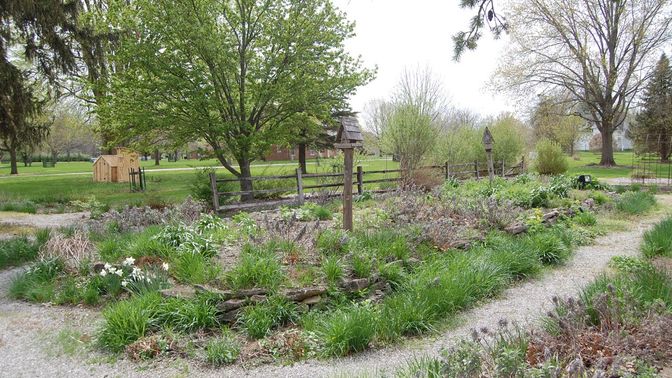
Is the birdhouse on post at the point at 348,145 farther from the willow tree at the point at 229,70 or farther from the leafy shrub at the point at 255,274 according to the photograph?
the willow tree at the point at 229,70

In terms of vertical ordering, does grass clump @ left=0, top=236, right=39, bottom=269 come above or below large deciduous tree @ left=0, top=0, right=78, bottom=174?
below

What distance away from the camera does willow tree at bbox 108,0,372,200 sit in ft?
37.1

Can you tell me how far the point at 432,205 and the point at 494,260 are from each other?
131 inches

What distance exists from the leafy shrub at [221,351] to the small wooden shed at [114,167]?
69.2ft

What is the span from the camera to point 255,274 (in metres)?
4.43

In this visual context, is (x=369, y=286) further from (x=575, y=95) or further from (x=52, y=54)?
(x=575, y=95)

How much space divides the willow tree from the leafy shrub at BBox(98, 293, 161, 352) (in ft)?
26.7

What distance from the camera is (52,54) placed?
13023mm

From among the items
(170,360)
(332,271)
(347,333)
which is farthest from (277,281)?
(170,360)

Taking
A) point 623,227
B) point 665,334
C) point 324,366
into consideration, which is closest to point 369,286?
point 324,366

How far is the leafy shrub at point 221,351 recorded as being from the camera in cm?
349

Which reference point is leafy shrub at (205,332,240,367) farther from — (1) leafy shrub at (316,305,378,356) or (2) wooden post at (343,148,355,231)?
(2) wooden post at (343,148,355,231)

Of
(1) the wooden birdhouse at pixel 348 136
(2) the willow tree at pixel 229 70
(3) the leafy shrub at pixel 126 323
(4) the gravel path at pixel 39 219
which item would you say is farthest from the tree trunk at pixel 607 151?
(3) the leafy shrub at pixel 126 323

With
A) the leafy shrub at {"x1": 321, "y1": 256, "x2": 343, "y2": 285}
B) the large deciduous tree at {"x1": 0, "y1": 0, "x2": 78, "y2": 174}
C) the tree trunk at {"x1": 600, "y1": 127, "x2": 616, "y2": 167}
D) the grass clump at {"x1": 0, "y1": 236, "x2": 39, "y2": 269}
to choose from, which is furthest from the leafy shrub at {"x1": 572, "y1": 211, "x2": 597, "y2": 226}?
the tree trunk at {"x1": 600, "y1": 127, "x2": 616, "y2": 167}
